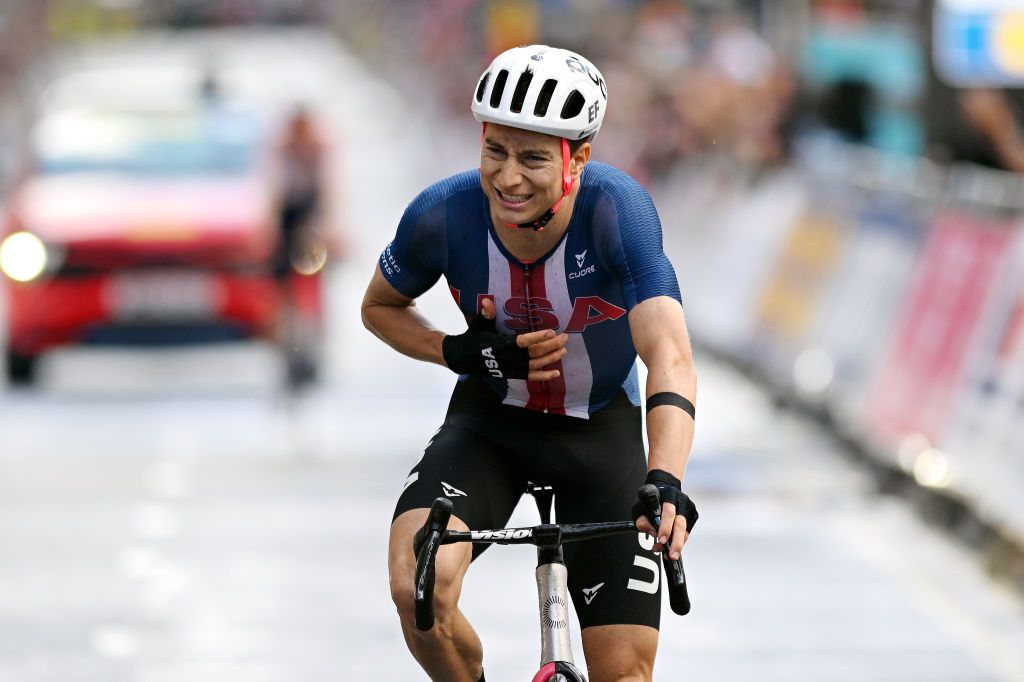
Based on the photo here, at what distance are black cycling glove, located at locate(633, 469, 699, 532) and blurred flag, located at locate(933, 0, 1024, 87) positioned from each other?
11.4 m

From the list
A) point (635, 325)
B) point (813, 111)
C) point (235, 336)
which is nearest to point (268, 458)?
point (235, 336)

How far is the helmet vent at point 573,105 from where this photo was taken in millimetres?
5430

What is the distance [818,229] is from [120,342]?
16.8 ft

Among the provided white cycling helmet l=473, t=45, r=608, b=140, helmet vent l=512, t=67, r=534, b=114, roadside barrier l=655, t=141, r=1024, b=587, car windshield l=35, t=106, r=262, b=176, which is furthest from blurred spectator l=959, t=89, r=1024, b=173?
helmet vent l=512, t=67, r=534, b=114

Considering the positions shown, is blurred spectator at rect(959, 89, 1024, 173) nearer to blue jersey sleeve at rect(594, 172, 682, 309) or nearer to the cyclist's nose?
blue jersey sleeve at rect(594, 172, 682, 309)

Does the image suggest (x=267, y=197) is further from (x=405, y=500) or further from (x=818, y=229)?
(x=405, y=500)

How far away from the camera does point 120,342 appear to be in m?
17.2

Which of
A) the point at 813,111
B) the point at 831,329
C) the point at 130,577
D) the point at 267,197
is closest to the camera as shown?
the point at 130,577

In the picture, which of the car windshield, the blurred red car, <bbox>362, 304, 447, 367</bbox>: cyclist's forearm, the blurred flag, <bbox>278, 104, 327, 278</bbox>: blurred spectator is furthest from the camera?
the car windshield

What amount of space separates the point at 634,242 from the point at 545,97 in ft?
1.43

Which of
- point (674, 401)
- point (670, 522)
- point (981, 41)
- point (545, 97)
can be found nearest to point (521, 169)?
point (545, 97)

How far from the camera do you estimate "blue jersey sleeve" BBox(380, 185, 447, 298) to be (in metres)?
5.82

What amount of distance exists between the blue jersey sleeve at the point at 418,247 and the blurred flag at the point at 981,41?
10.8 metres

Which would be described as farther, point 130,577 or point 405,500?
point 130,577
